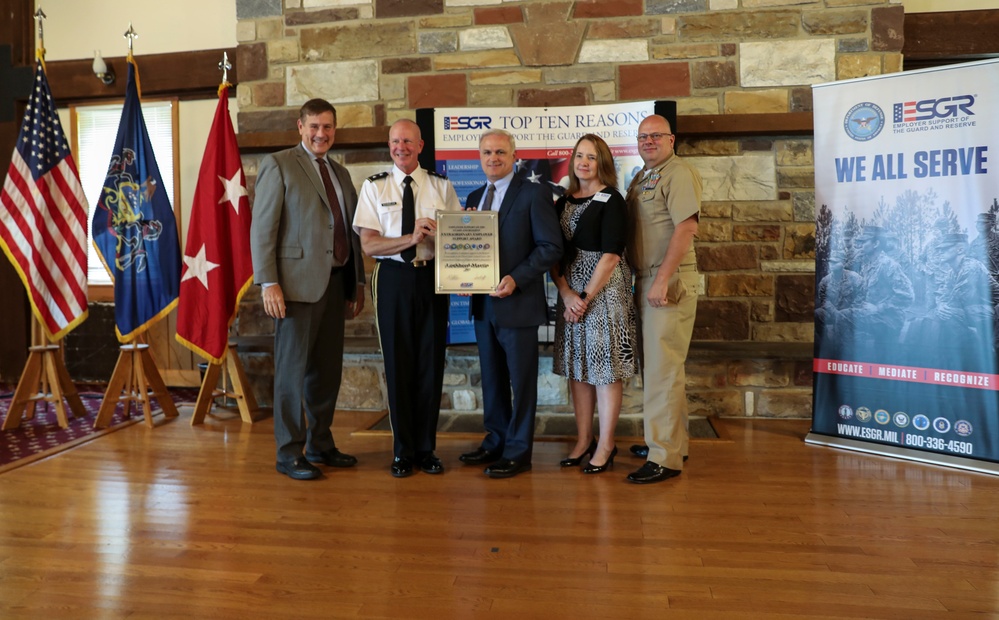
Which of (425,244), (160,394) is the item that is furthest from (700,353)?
(160,394)

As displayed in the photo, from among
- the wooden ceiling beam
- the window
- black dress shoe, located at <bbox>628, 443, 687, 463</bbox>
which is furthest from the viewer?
the window

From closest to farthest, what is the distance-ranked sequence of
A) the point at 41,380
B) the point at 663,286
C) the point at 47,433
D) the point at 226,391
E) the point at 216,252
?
the point at 663,286
the point at 47,433
the point at 216,252
the point at 41,380
the point at 226,391

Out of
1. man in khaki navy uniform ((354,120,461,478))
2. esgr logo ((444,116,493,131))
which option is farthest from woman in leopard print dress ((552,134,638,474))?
esgr logo ((444,116,493,131))

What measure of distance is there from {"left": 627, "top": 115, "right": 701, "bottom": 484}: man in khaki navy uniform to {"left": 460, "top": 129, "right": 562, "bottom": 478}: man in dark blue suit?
1.43ft

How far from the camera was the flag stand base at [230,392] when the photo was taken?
4863mm

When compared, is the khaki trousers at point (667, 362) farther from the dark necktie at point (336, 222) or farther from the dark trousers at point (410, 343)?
the dark necktie at point (336, 222)

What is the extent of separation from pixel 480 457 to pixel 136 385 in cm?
261

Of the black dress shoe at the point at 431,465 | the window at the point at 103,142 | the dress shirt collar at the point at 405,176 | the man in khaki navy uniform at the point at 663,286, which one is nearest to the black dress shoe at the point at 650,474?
the man in khaki navy uniform at the point at 663,286

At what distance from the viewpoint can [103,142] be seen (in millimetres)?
6137

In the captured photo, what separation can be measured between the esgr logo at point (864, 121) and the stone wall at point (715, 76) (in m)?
0.73

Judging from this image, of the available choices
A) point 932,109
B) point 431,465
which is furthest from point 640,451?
point 932,109

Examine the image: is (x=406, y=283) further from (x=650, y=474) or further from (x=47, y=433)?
(x=47, y=433)

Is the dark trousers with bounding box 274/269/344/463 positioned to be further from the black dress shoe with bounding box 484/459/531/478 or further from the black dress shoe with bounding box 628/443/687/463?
the black dress shoe with bounding box 628/443/687/463

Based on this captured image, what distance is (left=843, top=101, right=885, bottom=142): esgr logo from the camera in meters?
3.98
